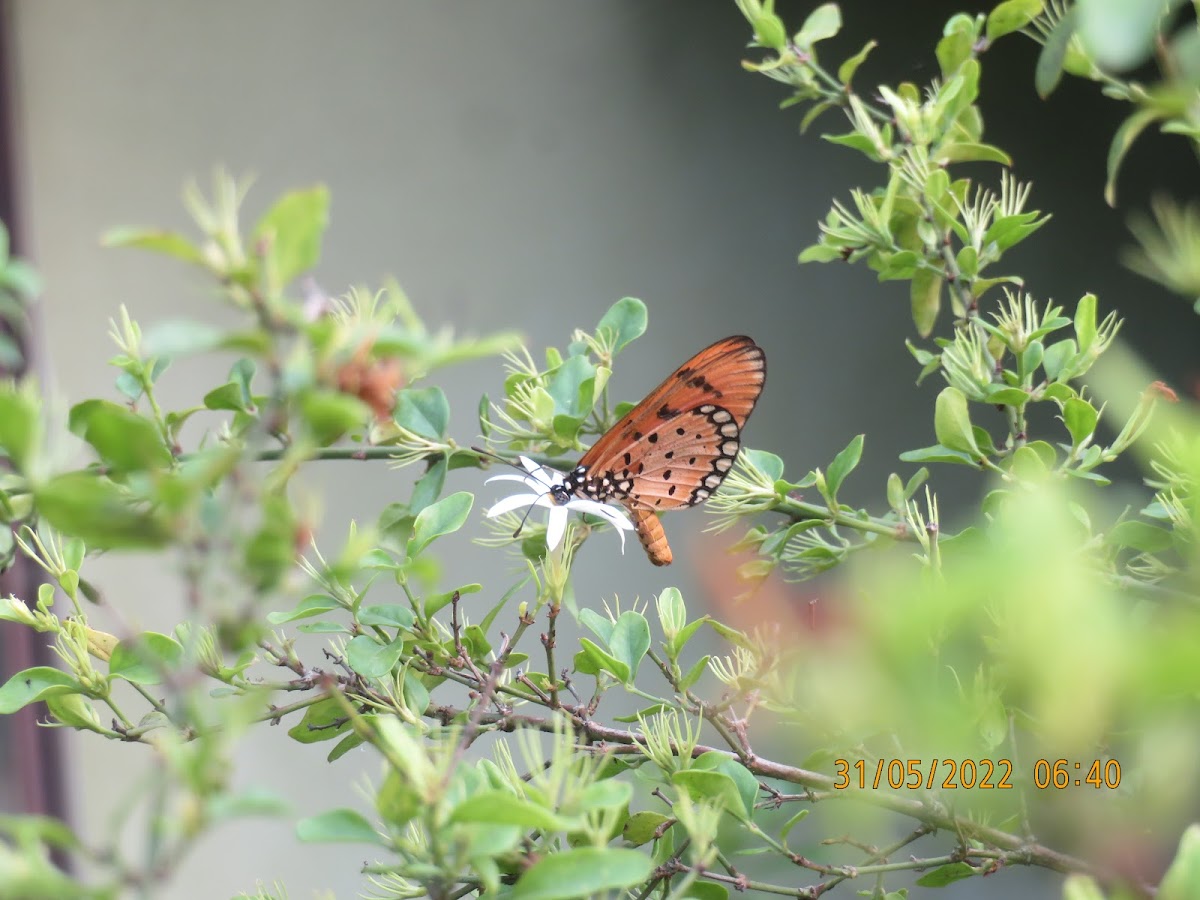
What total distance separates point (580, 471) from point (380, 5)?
1.08 m

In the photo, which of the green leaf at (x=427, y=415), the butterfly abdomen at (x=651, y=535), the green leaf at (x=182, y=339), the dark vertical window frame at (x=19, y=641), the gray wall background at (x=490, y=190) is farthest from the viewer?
the gray wall background at (x=490, y=190)

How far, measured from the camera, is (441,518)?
44 cm

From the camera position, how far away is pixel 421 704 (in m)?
0.43

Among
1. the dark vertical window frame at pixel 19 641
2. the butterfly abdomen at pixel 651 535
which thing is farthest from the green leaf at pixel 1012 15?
the dark vertical window frame at pixel 19 641

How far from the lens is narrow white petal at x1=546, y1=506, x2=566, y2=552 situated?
463mm

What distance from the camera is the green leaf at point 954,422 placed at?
467 millimetres

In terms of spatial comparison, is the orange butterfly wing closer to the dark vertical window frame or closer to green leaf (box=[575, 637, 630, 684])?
green leaf (box=[575, 637, 630, 684])

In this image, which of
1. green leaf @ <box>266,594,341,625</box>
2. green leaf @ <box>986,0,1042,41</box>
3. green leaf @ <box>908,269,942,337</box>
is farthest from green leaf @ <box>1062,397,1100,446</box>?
green leaf @ <box>266,594,341,625</box>

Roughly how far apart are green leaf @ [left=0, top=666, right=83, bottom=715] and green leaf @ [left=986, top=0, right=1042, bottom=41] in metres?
0.61

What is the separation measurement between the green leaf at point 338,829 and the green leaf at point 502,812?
0.12 ft

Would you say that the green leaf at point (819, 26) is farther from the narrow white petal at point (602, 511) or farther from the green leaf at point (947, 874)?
the green leaf at point (947, 874)

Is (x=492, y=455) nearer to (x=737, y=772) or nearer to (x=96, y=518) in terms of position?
(x=737, y=772)
